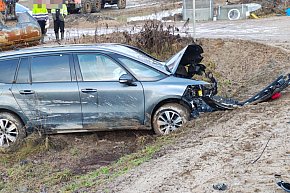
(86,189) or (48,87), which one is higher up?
(48,87)

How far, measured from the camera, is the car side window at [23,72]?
7801 mm

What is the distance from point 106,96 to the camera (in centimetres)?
757

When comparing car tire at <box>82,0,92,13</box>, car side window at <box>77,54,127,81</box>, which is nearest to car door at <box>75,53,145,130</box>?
car side window at <box>77,54,127,81</box>

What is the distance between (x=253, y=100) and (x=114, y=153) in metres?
2.40

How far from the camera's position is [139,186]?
509 centimetres

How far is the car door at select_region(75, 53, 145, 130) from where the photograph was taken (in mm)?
7562

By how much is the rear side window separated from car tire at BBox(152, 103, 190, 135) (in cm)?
235

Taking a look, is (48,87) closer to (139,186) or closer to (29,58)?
(29,58)

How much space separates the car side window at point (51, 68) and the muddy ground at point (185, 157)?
93cm

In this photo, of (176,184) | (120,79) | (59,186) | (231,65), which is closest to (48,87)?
(120,79)

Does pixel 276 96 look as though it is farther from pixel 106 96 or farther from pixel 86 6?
pixel 86 6

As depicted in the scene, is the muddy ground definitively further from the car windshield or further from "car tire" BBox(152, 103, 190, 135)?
the car windshield

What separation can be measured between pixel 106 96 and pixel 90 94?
0.25m

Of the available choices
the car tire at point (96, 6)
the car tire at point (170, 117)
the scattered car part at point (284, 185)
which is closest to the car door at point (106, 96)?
the car tire at point (170, 117)
